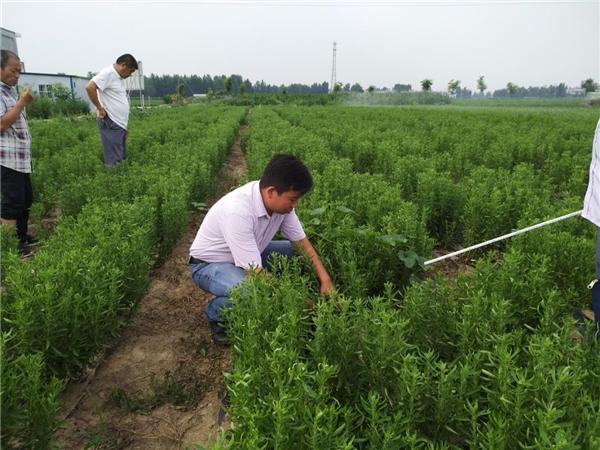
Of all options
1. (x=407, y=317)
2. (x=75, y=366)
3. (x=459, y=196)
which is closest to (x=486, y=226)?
(x=459, y=196)

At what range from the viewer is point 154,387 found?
2.99m

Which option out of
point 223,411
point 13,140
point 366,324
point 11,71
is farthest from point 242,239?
point 11,71

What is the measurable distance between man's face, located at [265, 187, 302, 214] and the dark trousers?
3.42 m

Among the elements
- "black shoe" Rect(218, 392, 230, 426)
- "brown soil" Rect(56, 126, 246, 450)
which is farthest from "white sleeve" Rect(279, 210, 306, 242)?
"black shoe" Rect(218, 392, 230, 426)

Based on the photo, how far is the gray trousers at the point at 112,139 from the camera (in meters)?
7.22

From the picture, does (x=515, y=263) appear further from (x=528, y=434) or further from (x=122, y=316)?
(x=122, y=316)

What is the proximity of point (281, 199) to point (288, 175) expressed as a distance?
20 cm

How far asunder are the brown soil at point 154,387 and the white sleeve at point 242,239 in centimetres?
77

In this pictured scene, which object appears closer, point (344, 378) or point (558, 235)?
point (344, 378)

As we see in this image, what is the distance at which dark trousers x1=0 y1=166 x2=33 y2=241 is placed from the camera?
5031mm

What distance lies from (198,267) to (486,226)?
3094 millimetres

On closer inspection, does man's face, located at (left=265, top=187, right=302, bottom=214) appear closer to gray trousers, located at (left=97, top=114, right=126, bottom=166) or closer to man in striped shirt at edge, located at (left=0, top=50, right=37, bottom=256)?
man in striped shirt at edge, located at (left=0, top=50, right=37, bottom=256)

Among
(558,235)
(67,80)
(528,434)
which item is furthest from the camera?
(67,80)

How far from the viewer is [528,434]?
5.62 feet
